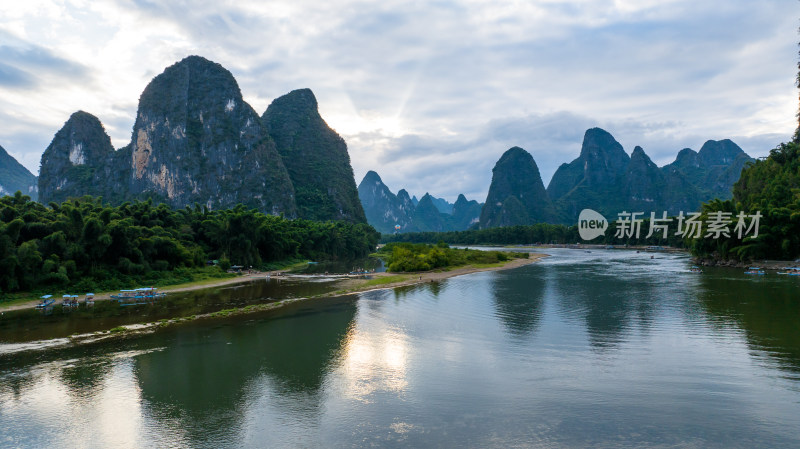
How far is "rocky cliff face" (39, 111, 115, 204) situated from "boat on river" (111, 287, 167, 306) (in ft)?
388

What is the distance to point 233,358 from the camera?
60.8ft

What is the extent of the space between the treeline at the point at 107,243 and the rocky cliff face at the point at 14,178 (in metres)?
167

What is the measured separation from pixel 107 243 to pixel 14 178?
204m

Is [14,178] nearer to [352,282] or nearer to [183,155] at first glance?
[183,155]

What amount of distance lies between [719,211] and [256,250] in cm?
6286

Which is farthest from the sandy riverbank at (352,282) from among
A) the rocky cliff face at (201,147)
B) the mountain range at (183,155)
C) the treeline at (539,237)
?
the rocky cliff face at (201,147)

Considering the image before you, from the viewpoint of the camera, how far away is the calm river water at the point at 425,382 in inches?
457

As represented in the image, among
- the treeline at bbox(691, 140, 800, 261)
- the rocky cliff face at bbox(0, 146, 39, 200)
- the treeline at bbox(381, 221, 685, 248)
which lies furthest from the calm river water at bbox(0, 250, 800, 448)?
the rocky cliff face at bbox(0, 146, 39, 200)

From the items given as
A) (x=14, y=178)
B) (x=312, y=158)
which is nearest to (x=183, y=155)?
(x=312, y=158)

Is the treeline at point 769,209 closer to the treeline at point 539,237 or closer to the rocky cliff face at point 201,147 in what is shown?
the treeline at point 539,237

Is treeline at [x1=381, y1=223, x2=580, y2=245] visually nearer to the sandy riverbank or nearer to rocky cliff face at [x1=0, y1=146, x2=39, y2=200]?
the sandy riverbank

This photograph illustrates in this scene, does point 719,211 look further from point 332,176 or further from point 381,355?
point 332,176

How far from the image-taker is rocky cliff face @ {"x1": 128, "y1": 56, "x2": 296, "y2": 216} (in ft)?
416

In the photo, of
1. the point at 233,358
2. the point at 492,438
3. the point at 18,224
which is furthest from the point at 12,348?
the point at 492,438
